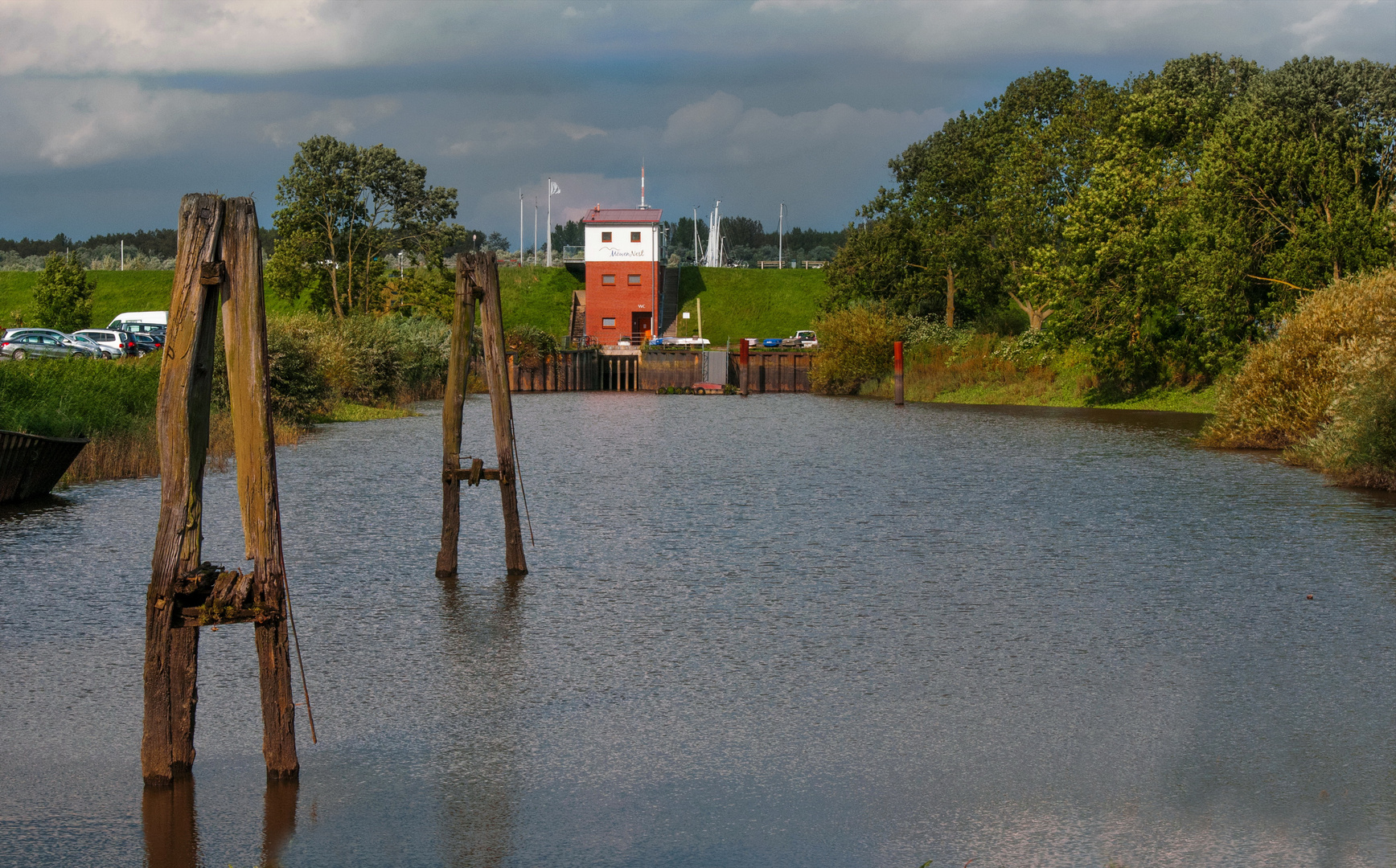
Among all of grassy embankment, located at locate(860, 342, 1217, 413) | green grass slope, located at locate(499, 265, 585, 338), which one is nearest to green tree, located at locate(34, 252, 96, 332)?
green grass slope, located at locate(499, 265, 585, 338)

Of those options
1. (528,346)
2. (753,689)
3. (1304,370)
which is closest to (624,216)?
(528,346)

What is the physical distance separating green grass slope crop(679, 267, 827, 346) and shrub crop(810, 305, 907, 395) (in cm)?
2955

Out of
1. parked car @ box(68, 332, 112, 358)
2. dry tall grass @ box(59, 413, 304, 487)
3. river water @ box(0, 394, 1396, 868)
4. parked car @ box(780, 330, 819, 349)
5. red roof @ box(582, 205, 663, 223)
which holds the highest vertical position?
red roof @ box(582, 205, 663, 223)

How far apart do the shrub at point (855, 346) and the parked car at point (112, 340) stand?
3039cm

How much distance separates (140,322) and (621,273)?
3195 centimetres

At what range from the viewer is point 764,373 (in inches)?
2744

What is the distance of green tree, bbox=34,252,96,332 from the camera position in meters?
72.8

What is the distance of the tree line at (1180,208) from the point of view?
122 ft

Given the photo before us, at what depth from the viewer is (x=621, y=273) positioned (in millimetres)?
88562

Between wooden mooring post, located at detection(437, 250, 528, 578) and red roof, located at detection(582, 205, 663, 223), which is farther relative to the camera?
red roof, located at detection(582, 205, 663, 223)

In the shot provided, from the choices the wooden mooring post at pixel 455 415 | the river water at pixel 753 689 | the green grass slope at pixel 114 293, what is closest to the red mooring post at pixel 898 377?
the river water at pixel 753 689

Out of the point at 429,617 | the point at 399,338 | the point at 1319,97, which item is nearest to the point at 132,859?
the point at 429,617

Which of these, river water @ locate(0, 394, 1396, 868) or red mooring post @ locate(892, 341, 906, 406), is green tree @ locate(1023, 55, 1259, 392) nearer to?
red mooring post @ locate(892, 341, 906, 406)

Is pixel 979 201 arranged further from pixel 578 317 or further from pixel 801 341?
pixel 578 317
